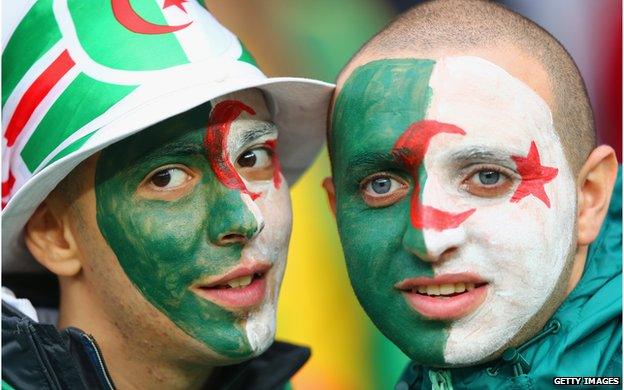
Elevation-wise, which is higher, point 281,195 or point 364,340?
point 281,195

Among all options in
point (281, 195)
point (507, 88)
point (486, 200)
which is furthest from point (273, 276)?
point (507, 88)

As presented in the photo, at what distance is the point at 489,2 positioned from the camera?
3025 mm

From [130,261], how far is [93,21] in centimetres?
78

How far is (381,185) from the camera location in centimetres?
282

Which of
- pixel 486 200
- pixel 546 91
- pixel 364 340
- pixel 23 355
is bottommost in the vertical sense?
pixel 364 340

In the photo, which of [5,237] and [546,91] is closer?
[546,91]

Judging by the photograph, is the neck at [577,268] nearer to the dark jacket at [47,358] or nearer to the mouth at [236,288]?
the mouth at [236,288]

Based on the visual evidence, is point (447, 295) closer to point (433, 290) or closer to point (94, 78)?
point (433, 290)

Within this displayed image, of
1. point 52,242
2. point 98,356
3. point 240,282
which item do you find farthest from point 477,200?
point 52,242

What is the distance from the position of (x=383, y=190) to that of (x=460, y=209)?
0.88 feet

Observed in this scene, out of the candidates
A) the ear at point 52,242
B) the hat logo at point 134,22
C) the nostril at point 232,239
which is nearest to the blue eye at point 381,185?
the nostril at point 232,239

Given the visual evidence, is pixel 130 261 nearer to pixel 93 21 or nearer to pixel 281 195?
pixel 281 195

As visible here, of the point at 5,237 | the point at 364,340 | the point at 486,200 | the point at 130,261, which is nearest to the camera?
the point at 486,200

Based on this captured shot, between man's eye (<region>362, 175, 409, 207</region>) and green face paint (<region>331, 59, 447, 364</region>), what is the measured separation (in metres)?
0.02
